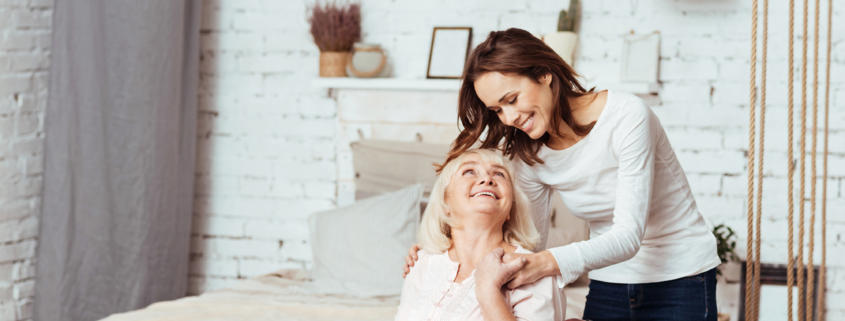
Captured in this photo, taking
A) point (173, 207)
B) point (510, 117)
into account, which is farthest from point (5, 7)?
point (510, 117)

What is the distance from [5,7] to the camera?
7.65ft

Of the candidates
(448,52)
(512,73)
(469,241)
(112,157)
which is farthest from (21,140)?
(512,73)

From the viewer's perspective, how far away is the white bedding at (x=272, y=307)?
6.36 ft

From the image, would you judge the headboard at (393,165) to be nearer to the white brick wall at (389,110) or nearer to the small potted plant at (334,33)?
the white brick wall at (389,110)

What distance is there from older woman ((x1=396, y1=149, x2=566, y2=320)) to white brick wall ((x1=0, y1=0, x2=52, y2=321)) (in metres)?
1.67

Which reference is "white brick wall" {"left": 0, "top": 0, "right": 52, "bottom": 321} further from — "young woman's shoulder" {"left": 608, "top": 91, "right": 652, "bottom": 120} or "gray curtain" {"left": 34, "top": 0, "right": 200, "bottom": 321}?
"young woman's shoulder" {"left": 608, "top": 91, "right": 652, "bottom": 120}

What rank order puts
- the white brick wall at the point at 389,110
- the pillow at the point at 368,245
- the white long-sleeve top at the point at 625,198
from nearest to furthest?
the white long-sleeve top at the point at 625,198 < the pillow at the point at 368,245 < the white brick wall at the point at 389,110

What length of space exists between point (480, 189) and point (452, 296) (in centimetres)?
25

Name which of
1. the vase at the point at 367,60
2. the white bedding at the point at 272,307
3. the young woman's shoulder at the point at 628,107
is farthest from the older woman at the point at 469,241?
the vase at the point at 367,60

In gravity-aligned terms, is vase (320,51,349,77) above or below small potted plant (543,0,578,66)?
below

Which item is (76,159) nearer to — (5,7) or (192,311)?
(5,7)

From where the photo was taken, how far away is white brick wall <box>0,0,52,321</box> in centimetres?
234

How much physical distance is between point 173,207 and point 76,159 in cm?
49

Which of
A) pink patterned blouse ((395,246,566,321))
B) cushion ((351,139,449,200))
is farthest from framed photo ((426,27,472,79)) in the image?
pink patterned blouse ((395,246,566,321))
